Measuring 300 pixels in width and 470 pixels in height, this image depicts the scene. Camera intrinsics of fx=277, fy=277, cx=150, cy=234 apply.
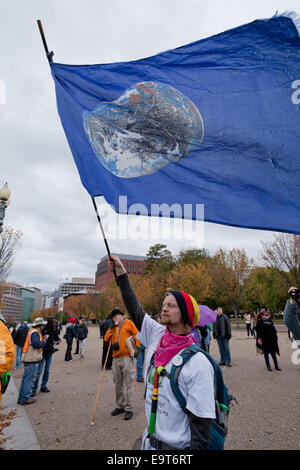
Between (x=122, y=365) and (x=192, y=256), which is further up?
(x=192, y=256)

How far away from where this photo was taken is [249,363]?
37.4 ft

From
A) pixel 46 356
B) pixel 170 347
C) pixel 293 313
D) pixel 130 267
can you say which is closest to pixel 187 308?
pixel 170 347

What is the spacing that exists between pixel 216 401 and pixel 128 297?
1.12m

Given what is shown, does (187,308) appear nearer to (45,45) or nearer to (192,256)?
(45,45)

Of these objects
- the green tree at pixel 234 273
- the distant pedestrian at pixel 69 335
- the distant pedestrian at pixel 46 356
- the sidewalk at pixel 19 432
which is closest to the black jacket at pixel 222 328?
the distant pedestrian at pixel 46 356

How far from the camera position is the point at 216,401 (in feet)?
5.90

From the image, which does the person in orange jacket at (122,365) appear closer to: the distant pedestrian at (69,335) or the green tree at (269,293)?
the distant pedestrian at (69,335)

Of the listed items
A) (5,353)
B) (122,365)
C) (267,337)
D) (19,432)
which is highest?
(5,353)

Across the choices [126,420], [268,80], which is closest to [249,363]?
[126,420]

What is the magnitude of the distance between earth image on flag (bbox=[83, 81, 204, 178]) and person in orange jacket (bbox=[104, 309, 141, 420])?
4.10 metres

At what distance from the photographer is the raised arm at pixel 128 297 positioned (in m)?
2.52

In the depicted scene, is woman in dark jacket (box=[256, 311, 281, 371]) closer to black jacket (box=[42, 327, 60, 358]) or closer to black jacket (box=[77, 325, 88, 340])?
black jacket (box=[42, 327, 60, 358])

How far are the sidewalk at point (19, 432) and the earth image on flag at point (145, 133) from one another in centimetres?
452
